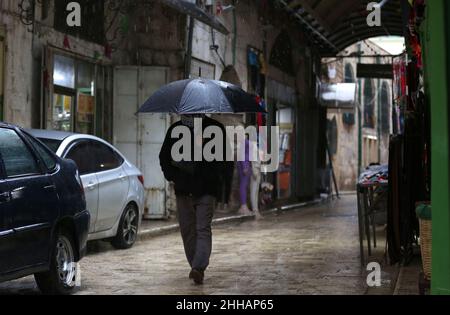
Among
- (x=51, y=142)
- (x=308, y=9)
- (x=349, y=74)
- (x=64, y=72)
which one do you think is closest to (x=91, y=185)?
(x=51, y=142)

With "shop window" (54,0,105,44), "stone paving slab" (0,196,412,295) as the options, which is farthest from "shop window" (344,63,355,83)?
"shop window" (54,0,105,44)

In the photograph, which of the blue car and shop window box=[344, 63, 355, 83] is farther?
shop window box=[344, 63, 355, 83]

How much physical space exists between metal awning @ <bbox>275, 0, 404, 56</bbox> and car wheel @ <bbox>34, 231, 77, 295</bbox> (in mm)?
12042

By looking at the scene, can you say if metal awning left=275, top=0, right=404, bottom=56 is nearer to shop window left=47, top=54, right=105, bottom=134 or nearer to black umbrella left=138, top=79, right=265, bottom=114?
shop window left=47, top=54, right=105, bottom=134

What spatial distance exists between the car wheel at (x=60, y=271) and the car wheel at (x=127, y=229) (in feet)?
11.1

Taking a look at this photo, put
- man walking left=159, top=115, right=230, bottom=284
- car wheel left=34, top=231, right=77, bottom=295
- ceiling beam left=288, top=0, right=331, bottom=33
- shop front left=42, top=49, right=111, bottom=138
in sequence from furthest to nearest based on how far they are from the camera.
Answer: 1. ceiling beam left=288, top=0, right=331, bottom=33
2. shop front left=42, top=49, right=111, bottom=138
3. man walking left=159, top=115, right=230, bottom=284
4. car wheel left=34, top=231, right=77, bottom=295

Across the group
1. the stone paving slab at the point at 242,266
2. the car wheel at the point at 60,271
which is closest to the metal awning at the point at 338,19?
the stone paving slab at the point at 242,266

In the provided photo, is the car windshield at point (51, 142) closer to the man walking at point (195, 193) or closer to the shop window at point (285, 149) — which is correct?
the man walking at point (195, 193)

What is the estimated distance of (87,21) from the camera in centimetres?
1341

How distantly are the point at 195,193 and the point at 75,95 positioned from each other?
641cm

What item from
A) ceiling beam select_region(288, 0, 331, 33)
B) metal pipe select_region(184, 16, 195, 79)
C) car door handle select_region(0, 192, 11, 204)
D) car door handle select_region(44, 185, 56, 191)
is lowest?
car door handle select_region(0, 192, 11, 204)

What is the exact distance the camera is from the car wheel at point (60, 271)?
22.5 ft

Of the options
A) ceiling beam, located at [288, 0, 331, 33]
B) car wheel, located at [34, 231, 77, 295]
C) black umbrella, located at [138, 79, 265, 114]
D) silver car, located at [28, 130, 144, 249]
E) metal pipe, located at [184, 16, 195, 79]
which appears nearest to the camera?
car wheel, located at [34, 231, 77, 295]

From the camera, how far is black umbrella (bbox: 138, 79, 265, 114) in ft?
25.7
